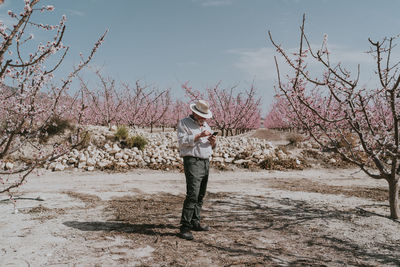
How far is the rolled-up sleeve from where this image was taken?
14.1ft

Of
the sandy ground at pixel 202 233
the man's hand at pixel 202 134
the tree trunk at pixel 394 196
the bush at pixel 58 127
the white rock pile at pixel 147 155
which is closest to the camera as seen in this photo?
the sandy ground at pixel 202 233

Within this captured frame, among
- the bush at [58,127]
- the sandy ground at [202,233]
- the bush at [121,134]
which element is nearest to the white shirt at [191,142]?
the sandy ground at [202,233]

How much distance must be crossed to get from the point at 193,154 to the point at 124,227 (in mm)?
1822

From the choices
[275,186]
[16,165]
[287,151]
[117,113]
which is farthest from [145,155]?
[117,113]

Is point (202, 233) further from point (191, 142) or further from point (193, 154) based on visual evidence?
point (191, 142)

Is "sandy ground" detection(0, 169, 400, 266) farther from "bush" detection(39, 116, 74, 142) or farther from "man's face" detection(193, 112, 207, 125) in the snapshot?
"bush" detection(39, 116, 74, 142)

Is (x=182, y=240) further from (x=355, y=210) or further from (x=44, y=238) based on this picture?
(x=355, y=210)

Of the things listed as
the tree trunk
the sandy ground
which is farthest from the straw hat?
the tree trunk

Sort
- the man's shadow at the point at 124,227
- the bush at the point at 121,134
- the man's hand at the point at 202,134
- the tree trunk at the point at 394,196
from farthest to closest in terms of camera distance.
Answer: the bush at the point at 121,134
the tree trunk at the point at 394,196
the man's shadow at the point at 124,227
the man's hand at the point at 202,134

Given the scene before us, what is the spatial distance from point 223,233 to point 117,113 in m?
21.1

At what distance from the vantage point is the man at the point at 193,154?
171 inches

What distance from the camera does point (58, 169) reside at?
11.0 metres

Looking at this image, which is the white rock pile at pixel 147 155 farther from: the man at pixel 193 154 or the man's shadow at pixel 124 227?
the man at pixel 193 154

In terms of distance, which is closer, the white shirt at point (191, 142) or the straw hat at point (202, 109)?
the white shirt at point (191, 142)
